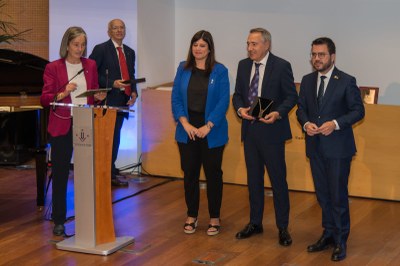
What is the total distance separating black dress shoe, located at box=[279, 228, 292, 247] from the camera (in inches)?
223

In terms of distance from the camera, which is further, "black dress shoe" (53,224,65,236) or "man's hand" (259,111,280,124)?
"black dress shoe" (53,224,65,236)

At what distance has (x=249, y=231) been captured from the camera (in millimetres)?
5879

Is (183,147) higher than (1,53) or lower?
lower

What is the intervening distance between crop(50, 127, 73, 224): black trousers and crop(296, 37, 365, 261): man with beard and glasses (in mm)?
1806

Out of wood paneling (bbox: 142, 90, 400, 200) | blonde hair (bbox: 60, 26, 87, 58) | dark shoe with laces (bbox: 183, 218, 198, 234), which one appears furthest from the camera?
wood paneling (bbox: 142, 90, 400, 200)

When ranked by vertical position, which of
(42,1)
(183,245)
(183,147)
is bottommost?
(183,245)

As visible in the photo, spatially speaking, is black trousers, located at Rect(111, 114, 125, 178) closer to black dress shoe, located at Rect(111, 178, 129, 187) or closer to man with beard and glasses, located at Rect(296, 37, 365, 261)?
black dress shoe, located at Rect(111, 178, 129, 187)

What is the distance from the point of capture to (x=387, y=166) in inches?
283

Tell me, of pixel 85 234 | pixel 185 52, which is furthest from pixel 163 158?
pixel 85 234

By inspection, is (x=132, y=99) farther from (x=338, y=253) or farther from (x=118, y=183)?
(x=338, y=253)

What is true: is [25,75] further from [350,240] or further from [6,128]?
[350,240]

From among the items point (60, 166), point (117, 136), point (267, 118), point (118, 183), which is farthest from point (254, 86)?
point (118, 183)

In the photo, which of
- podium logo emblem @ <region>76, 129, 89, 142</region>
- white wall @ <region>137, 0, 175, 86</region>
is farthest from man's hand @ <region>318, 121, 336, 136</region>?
white wall @ <region>137, 0, 175, 86</region>

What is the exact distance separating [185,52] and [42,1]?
1.80 metres
